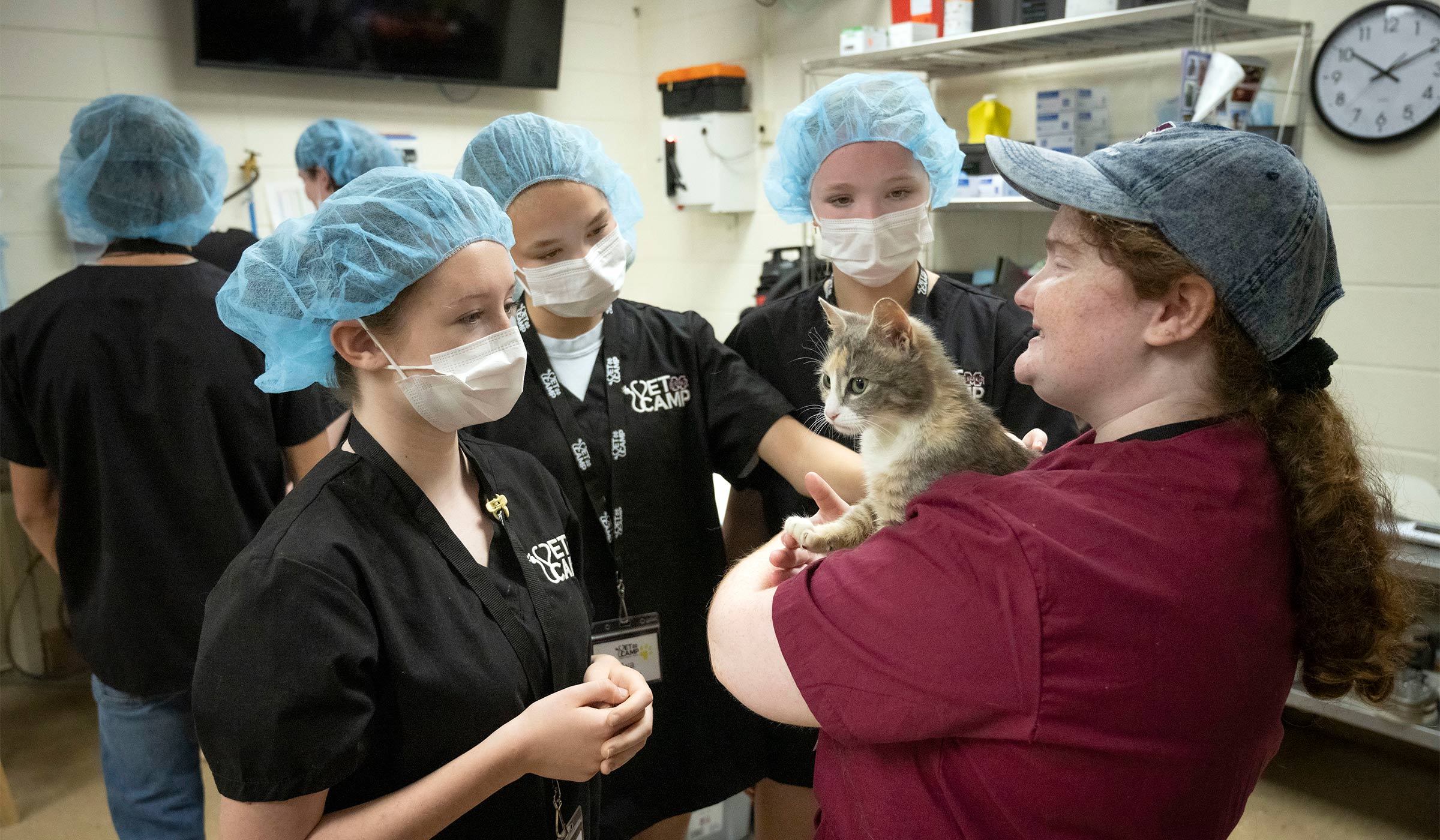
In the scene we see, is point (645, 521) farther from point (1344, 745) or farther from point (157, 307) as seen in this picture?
point (1344, 745)

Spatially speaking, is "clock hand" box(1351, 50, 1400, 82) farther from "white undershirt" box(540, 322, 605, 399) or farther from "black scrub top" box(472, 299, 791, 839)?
"white undershirt" box(540, 322, 605, 399)

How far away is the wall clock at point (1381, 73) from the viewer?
111 inches

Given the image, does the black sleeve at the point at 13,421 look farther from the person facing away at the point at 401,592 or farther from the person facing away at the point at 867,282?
the person facing away at the point at 867,282

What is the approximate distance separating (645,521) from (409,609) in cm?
68

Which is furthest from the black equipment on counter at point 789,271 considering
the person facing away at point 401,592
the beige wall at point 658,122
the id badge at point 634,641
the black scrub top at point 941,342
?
the person facing away at point 401,592

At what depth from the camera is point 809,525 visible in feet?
4.01

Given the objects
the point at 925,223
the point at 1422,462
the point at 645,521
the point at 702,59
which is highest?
the point at 702,59

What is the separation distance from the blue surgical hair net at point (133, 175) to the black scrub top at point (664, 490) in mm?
1123

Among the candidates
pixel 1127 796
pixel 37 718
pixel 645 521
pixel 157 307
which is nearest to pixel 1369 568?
pixel 1127 796

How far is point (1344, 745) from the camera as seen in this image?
3.29 m

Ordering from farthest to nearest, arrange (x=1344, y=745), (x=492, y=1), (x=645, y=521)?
1. (x=492, y=1)
2. (x=1344, y=745)
3. (x=645, y=521)

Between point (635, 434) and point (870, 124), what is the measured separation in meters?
0.75

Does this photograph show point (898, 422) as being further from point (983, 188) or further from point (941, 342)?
point (983, 188)

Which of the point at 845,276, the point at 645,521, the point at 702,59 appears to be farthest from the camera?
the point at 702,59
